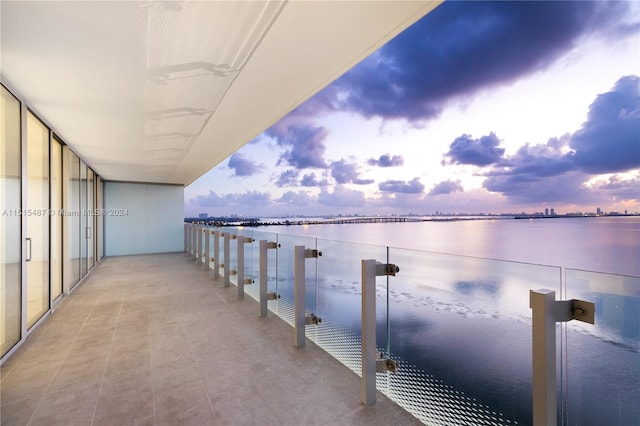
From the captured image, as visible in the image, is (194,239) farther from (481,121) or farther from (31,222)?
(481,121)

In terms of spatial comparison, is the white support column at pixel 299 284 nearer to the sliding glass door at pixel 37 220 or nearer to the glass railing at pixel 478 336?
the glass railing at pixel 478 336

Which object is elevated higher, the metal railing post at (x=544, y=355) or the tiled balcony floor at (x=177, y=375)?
the metal railing post at (x=544, y=355)

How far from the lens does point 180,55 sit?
8.37 ft

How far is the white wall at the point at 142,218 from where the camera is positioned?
10.1 m

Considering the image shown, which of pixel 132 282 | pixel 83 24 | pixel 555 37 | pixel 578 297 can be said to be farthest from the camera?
pixel 555 37

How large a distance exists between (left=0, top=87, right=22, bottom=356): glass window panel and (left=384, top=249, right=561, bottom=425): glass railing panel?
3.44 m

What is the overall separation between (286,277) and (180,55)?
2.44 metres

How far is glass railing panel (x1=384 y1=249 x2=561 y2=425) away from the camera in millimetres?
1451

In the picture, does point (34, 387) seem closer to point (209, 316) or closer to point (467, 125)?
point (209, 316)

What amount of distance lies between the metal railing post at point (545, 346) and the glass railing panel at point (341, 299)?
3.28ft

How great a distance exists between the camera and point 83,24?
212 centimetres

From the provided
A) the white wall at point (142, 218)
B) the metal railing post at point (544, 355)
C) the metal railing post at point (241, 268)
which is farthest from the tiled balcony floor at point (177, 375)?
the white wall at point (142, 218)

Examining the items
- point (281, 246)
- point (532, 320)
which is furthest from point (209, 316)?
point (532, 320)

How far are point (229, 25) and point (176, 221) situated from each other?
34.0 feet
